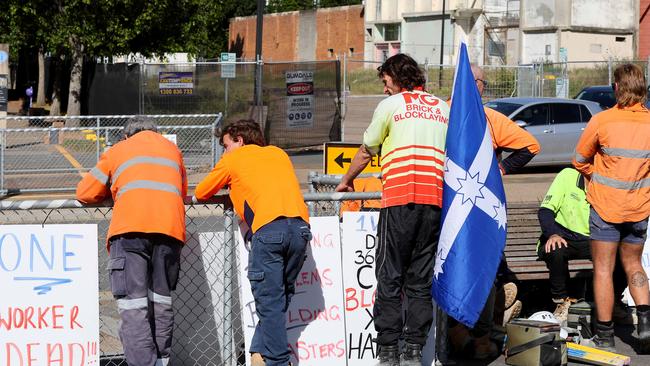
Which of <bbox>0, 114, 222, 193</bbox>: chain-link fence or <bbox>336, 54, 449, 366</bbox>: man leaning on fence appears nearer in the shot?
<bbox>336, 54, 449, 366</bbox>: man leaning on fence

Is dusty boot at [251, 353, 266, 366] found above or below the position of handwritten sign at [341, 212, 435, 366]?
below

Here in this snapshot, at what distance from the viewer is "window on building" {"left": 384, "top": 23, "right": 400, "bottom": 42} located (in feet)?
220

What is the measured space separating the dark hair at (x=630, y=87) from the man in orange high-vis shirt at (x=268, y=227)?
251 centimetres

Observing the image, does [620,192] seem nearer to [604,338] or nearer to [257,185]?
[604,338]

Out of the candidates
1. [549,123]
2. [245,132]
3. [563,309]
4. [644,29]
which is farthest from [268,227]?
[644,29]

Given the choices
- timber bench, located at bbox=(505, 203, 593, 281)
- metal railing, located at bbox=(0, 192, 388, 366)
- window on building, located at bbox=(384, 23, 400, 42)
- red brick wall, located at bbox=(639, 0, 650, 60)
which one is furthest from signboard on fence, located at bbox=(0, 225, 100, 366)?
window on building, located at bbox=(384, 23, 400, 42)

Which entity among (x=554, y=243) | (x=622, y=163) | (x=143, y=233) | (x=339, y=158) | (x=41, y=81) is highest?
(x=41, y=81)

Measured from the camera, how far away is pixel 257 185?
607 centimetres

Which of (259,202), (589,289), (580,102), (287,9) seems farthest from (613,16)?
(259,202)

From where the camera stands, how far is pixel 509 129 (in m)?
6.77

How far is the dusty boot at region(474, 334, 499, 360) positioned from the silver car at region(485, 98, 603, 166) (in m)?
14.3

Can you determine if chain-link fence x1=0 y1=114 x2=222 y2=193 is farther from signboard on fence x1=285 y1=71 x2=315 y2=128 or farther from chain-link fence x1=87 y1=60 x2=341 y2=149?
signboard on fence x1=285 y1=71 x2=315 y2=128

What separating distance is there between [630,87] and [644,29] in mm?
51800

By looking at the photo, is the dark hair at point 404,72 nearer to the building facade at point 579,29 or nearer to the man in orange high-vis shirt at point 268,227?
the man in orange high-vis shirt at point 268,227
